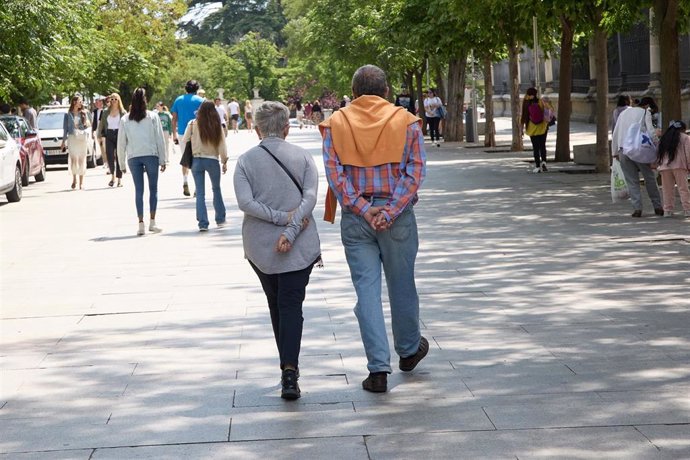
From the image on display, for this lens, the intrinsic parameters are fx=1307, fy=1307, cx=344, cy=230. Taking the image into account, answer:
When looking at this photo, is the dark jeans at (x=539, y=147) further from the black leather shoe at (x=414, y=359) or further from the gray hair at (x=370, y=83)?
the gray hair at (x=370, y=83)

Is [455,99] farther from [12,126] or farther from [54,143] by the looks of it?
[12,126]

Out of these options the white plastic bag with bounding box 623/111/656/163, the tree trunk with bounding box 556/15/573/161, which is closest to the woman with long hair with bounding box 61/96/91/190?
the tree trunk with bounding box 556/15/573/161

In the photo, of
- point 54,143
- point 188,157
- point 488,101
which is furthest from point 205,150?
point 54,143

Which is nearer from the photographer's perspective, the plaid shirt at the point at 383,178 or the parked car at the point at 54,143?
the plaid shirt at the point at 383,178

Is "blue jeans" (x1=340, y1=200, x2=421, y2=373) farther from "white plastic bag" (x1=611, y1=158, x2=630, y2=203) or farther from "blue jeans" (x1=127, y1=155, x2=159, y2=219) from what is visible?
"white plastic bag" (x1=611, y1=158, x2=630, y2=203)

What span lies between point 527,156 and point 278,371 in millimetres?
23800

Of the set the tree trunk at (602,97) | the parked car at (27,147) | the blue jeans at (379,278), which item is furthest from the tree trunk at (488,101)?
the blue jeans at (379,278)

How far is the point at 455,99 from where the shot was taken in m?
41.2

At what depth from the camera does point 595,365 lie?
7559 mm

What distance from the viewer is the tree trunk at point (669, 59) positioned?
64.1 feet

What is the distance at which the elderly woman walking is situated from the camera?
7.09 meters

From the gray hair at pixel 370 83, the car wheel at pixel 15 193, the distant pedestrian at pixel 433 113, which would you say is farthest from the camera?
the distant pedestrian at pixel 433 113

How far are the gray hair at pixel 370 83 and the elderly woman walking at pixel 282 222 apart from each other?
494 mm

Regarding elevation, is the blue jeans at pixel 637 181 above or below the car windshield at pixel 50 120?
below
